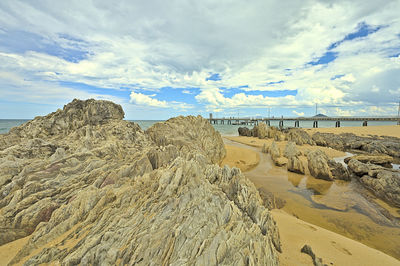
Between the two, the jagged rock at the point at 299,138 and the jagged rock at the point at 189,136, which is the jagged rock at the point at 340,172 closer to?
the jagged rock at the point at 189,136

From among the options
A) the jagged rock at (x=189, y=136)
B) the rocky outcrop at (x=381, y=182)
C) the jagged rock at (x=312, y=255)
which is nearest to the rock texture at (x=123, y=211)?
the jagged rock at (x=312, y=255)

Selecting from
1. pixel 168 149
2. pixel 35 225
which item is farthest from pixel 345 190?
pixel 35 225

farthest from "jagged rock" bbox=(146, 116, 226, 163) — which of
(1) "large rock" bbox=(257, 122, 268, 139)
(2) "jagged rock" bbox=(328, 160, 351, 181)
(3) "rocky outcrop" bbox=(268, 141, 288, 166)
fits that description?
(1) "large rock" bbox=(257, 122, 268, 139)

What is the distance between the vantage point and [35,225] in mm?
5816

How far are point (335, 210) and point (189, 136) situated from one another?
1396 cm

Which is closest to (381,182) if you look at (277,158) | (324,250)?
(277,158)

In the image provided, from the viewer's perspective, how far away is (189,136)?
19547 millimetres

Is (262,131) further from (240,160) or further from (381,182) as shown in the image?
(381,182)

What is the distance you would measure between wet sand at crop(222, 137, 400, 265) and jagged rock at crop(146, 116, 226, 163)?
5791mm

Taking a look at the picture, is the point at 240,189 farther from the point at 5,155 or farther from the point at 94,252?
the point at 5,155

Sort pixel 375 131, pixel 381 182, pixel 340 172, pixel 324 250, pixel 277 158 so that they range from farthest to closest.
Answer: pixel 375 131 < pixel 277 158 < pixel 340 172 < pixel 381 182 < pixel 324 250

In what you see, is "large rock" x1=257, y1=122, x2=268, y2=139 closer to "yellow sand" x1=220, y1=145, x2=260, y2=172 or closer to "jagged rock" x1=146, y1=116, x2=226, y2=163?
"yellow sand" x1=220, y1=145, x2=260, y2=172

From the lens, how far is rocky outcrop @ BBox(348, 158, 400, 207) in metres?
13.1

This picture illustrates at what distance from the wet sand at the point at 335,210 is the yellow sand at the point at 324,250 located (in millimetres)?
57
